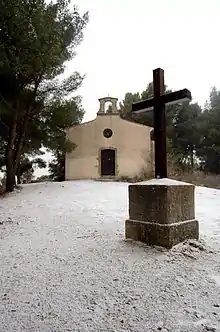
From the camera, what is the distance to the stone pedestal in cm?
470

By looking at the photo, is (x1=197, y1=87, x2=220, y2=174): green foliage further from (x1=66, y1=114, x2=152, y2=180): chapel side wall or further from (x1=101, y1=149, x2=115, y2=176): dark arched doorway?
(x1=101, y1=149, x2=115, y2=176): dark arched doorway

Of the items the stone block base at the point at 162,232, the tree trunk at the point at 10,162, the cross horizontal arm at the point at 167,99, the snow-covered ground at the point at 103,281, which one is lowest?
the snow-covered ground at the point at 103,281

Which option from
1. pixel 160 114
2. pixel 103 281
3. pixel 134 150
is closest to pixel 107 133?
pixel 134 150

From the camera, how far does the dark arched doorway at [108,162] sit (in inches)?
788

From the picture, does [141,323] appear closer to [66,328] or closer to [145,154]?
[66,328]

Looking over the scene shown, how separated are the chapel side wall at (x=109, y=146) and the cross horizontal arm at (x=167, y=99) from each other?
1361 centimetres

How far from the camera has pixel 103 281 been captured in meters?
3.68

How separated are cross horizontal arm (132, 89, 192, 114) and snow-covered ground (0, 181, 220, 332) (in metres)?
2.15

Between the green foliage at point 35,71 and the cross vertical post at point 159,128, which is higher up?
the green foliage at point 35,71

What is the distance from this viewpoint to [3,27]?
837 cm

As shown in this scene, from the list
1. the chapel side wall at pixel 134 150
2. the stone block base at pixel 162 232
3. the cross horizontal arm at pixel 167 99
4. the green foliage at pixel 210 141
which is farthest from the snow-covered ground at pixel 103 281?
the green foliage at pixel 210 141

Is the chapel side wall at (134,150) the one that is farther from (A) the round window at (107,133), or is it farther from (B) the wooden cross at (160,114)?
(B) the wooden cross at (160,114)

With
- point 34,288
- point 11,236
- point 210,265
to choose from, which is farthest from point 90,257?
point 11,236

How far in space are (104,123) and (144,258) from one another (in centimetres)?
1645
